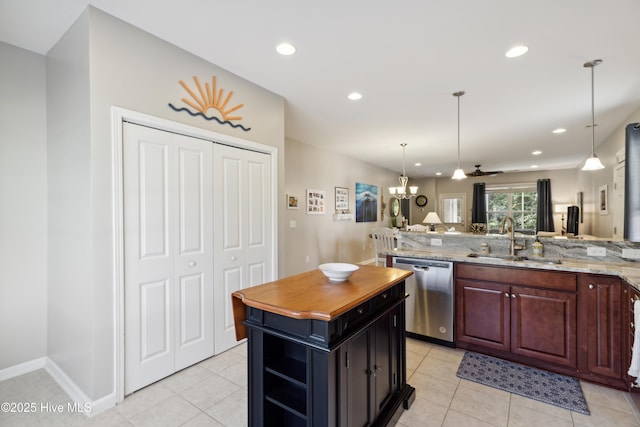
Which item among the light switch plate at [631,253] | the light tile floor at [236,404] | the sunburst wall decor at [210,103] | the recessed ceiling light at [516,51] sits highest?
the recessed ceiling light at [516,51]

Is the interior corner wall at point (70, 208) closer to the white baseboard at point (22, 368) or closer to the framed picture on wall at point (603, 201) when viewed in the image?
the white baseboard at point (22, 368)

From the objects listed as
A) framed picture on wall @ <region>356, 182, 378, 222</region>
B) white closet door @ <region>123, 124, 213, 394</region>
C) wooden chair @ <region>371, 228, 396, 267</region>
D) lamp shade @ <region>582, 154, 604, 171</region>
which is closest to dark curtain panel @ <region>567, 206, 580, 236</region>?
wooden chair @ <region>371, 228, 396, 267</region>

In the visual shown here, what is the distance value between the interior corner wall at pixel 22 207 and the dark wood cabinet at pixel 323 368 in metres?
2.29

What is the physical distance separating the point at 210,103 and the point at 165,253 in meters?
1.36

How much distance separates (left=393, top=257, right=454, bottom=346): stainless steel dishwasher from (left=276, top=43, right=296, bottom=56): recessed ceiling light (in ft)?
7.40

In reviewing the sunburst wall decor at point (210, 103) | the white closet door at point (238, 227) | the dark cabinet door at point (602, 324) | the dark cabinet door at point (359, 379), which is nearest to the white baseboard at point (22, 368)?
the white closet door at point (238, 227)

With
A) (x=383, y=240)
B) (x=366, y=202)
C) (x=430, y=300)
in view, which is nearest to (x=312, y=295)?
(x=430, y=300)

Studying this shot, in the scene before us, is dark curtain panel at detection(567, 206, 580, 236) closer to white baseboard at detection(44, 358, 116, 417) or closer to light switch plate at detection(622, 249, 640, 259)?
light switch plate at detection(622, 249, 640, 259)

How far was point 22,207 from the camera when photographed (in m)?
2.42

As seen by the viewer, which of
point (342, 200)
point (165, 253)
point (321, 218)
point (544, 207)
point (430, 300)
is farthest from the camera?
point (544, 207)

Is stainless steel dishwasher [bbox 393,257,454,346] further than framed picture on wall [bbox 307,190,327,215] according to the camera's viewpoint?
No

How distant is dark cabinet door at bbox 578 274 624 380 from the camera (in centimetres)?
220

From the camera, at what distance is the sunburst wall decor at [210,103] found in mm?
2439

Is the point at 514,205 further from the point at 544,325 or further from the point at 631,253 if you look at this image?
the point at 544,325
